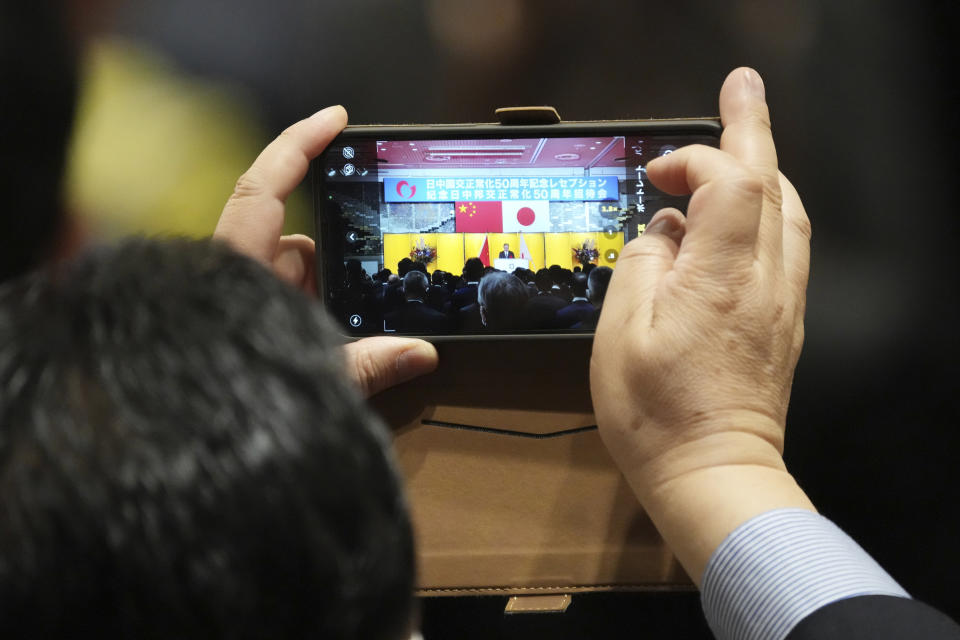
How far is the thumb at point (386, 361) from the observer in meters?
0.60

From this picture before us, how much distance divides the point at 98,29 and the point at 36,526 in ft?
2.44

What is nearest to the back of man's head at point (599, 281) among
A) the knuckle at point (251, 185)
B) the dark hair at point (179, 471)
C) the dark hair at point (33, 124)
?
the knuckle at point (251, 185)

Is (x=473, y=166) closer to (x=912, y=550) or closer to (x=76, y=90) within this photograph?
(x=76, y=90)

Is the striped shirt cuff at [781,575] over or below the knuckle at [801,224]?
below

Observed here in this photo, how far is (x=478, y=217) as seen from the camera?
637 millimetres

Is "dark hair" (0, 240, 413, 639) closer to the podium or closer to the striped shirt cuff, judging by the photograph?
the striped shirt cuff

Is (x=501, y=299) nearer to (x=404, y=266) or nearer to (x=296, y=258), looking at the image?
(x=404, y=266)

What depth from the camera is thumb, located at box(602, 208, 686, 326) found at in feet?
1.50

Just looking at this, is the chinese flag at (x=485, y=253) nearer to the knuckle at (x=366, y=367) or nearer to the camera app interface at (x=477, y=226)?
the camera app interface at (x=477, y=226)

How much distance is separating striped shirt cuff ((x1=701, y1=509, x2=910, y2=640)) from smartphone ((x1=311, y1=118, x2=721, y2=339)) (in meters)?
0.29

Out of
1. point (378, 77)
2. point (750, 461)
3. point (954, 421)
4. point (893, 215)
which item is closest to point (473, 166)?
point (378, 77)

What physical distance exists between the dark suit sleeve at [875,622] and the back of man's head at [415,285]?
42cm

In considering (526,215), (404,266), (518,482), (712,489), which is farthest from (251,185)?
(712,489)

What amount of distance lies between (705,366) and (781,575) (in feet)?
0.43
